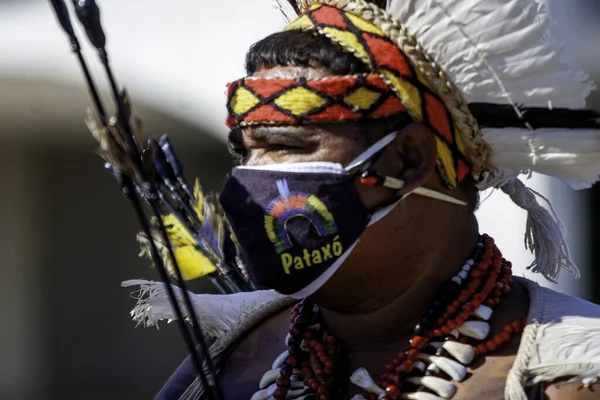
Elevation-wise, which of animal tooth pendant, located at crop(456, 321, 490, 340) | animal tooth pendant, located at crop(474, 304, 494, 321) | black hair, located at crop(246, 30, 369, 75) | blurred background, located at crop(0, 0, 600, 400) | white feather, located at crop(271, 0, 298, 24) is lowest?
blurred background, located at crop(0, 0, 600, 400)

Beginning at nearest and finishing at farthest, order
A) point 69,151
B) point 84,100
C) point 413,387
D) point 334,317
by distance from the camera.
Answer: point 413,387 < point 334,317 < point 84,100 < point 69,151

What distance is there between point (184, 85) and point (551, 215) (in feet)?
18.0

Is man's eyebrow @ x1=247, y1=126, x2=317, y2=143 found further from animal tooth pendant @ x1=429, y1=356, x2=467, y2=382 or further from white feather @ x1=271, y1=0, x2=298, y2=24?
animal tooth pendant @ x1=429, y1=356, x2=467, y2=382

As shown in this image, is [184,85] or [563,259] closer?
[563,259]

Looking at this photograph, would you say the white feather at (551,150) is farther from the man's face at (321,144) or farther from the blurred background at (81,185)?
the blurred background at (81,185)

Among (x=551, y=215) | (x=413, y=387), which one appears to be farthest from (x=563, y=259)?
(x=413, y=387)

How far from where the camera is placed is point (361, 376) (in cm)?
281

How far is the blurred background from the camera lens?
824 centimetres

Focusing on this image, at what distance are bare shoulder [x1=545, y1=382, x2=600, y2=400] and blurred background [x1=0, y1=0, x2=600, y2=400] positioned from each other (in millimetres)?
5565

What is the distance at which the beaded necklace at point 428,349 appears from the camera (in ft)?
8.81

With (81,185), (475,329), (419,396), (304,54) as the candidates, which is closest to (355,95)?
(304,54)

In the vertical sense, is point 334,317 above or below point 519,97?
below

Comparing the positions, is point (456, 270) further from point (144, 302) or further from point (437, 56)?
point (144, 302)

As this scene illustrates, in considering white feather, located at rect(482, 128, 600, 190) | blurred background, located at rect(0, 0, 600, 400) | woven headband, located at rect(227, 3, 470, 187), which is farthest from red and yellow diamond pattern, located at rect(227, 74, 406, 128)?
blurred background, located at rect(0, 0, 600, 400)
